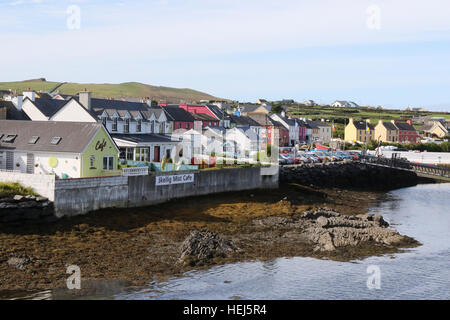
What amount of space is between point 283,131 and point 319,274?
88.6 metres

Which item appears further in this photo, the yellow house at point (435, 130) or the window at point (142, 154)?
the yellow house at point (435, 130)

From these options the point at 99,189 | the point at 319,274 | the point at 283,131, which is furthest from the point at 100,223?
the point at 283,131

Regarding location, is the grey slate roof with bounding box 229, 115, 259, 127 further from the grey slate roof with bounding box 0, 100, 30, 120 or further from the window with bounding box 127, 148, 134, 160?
the grey slate roof with bounding box 0, 100, 30, 120

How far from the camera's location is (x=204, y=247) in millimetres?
30391

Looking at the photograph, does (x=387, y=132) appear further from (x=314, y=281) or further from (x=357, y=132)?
(x=314, y=281)

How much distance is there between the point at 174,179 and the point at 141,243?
1264 centimetres

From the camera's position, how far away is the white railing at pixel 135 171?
3978cm

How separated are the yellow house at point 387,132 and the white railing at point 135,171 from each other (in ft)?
369

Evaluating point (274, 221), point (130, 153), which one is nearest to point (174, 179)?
point (274, 221)

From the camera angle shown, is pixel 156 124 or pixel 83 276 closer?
pixel 83 276

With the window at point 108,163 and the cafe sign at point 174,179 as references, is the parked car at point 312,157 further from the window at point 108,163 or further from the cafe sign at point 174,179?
the window at point 108,163

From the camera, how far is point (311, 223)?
40281 millimetres

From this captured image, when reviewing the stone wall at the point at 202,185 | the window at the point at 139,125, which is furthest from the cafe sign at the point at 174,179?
the window at the point at 139,125
